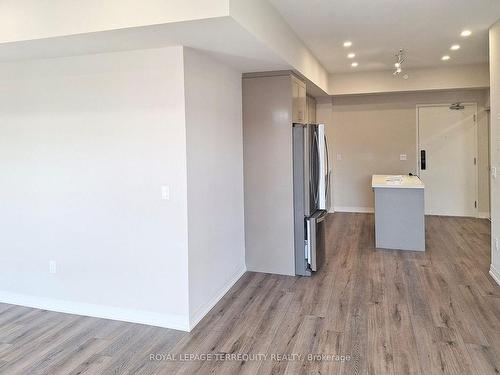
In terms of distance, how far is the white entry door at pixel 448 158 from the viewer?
7.41 meters

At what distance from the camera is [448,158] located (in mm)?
7527

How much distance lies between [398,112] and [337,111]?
1.18m

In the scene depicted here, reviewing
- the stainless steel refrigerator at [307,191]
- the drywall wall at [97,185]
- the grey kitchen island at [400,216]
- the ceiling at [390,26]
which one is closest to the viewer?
the drywall wall at [97,185]

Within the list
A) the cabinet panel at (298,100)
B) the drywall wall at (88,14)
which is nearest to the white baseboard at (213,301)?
the cabinet panel at (298,100)

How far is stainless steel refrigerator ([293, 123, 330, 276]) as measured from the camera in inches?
171

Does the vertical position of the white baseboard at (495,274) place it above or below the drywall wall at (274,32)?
below

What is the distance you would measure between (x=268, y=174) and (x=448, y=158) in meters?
4.74

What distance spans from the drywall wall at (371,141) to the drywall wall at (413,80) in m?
0.69

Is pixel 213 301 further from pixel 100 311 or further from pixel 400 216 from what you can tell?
pixel 400 216

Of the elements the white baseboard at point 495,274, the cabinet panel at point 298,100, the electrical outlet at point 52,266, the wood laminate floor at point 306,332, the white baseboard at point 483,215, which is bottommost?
the wood laminate floor at point 306,332

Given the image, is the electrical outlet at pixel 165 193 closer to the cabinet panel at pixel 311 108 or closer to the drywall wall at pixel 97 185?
the drywall wall at pixel 97 185

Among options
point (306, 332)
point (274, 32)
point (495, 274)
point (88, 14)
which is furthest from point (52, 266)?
point (495, 274)

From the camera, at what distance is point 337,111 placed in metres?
8.08

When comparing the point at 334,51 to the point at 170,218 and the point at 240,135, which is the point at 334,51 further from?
the point at 170,218
